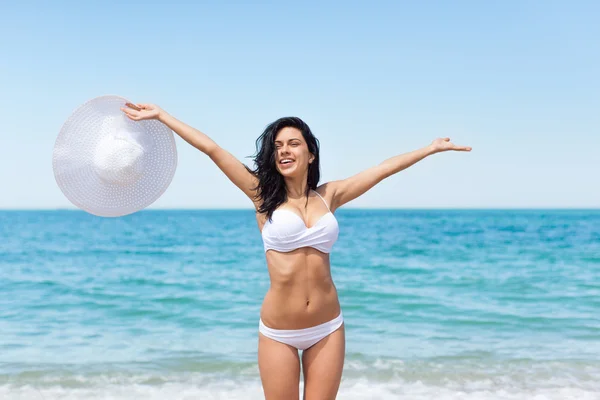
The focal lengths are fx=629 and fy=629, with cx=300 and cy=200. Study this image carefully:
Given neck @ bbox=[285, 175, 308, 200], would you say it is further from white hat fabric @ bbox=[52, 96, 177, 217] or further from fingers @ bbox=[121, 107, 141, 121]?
fingers @ bbox=[121, 107, 141, 121]

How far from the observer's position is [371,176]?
12.0 feet

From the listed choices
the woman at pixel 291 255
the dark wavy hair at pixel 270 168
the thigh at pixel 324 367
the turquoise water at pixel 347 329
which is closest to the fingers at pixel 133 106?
the woman at pixel 291 255

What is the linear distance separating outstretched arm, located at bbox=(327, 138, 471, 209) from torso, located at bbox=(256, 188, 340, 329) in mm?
316

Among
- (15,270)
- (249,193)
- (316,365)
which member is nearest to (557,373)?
(316,365)

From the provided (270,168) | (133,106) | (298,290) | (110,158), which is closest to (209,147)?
(270,168)

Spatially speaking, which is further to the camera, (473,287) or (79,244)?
(79,244)

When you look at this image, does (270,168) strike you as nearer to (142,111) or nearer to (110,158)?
(142,111)

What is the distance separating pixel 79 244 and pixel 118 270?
11922 millimetres

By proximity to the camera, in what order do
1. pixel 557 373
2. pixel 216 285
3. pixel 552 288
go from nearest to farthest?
pixel 557 373
pixel 552 288
pixel 216 285

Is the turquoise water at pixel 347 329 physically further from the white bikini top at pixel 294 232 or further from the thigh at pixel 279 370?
the white bikini top at pixel 294 232

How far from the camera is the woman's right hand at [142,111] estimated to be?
3.58 meters

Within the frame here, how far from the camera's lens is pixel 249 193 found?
3555mm

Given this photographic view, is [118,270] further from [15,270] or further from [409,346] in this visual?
[409,346]

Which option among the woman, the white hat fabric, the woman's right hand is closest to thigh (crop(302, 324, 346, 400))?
the woman
